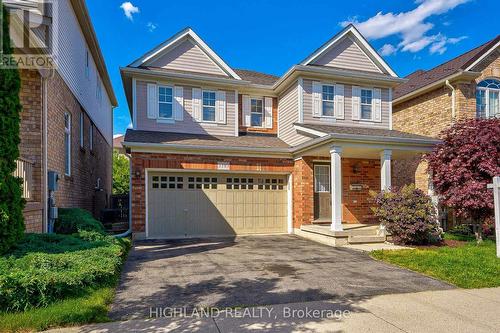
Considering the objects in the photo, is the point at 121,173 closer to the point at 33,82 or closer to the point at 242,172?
the point at 242,172

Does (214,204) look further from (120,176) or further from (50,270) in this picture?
(120,176)

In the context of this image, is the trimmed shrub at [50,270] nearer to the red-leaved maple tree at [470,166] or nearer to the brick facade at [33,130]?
the brick facade at [33,130]

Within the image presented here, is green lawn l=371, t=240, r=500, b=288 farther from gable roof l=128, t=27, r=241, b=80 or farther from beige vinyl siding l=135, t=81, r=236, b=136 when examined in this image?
gable roof l=128, t=27, r=241, b=80

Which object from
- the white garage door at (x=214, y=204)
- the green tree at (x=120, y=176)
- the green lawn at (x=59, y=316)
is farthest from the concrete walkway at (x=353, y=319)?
the green tree at (x=120, y=176)

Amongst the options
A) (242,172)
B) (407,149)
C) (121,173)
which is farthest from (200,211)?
(121,173)

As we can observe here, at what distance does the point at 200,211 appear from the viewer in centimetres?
1193

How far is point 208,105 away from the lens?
13.5 metres

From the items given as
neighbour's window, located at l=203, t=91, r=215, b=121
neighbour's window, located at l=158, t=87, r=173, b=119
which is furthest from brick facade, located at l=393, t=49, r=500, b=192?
neighbour's window, located at l=158, t=87, r=173, b=119

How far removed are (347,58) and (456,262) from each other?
372 inches

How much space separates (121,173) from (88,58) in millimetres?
12626

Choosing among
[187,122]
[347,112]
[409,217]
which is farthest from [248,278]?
[347,112]

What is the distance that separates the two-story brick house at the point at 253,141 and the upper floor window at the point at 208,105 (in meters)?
0.04

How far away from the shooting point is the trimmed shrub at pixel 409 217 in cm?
970

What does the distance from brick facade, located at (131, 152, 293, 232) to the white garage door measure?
0.36 m
